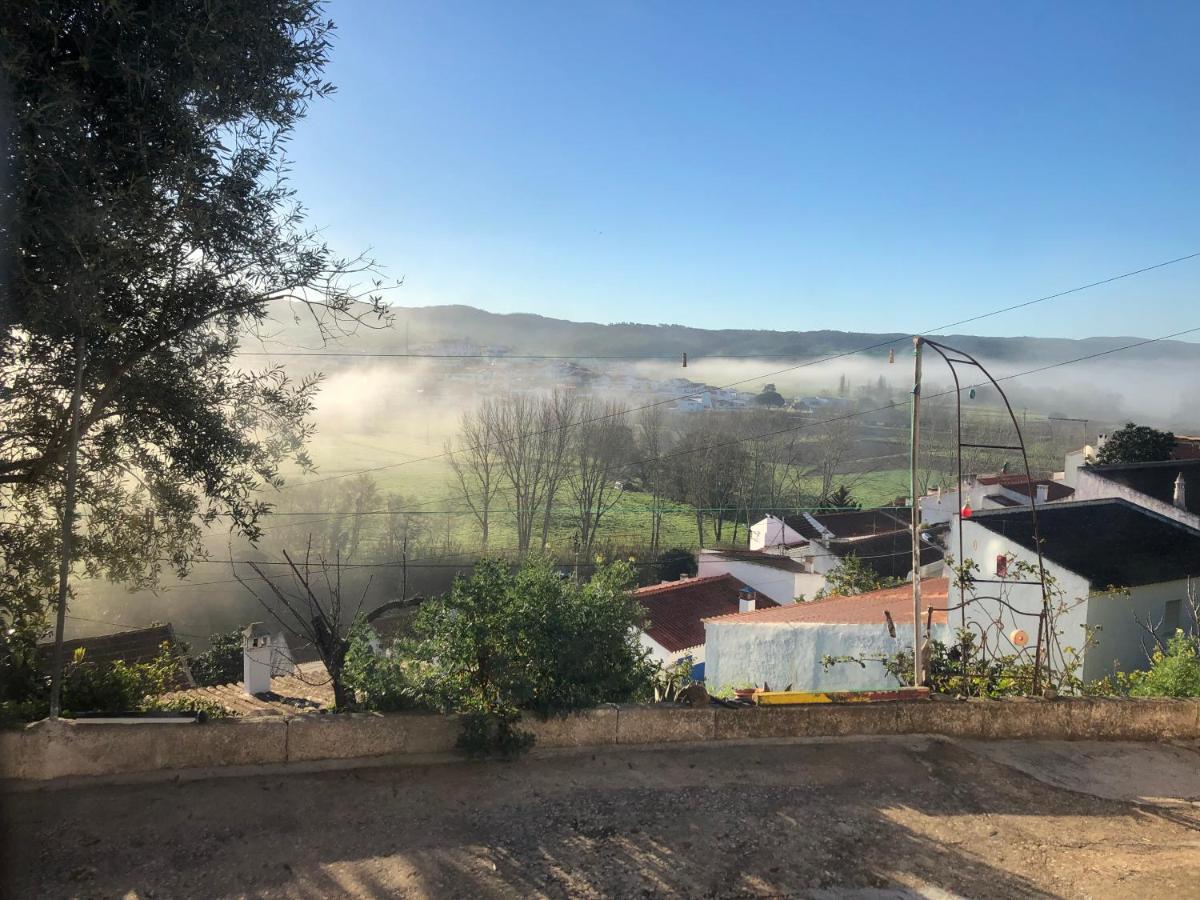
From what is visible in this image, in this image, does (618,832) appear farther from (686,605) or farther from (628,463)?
(628,463)

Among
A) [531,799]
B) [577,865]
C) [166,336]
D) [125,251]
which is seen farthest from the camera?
[166,336]

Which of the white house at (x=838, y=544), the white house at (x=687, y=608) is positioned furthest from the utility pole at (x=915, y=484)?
the white house at (x=838, y=544)

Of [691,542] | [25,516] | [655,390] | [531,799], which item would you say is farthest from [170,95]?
[655,390]

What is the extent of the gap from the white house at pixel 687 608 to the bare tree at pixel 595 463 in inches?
586

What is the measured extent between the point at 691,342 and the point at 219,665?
39956 mm

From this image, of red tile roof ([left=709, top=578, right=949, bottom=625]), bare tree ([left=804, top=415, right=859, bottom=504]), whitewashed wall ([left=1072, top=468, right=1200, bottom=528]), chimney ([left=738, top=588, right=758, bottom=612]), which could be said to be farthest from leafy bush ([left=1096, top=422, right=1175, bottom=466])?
bare tree ([left=804, top=415, right=859, bottom=504])

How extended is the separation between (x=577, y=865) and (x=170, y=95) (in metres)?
4.36

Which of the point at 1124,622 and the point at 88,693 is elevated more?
the point at 88,693

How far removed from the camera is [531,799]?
4.40 meters

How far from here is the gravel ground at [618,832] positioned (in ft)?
11.7

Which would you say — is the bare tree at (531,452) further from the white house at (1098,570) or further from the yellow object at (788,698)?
the yellow object at (788,698)

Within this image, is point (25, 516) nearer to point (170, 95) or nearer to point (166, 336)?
point (166, 336)

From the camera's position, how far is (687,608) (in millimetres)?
21953

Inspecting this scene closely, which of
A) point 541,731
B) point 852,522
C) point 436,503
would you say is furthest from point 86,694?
point 852,522
